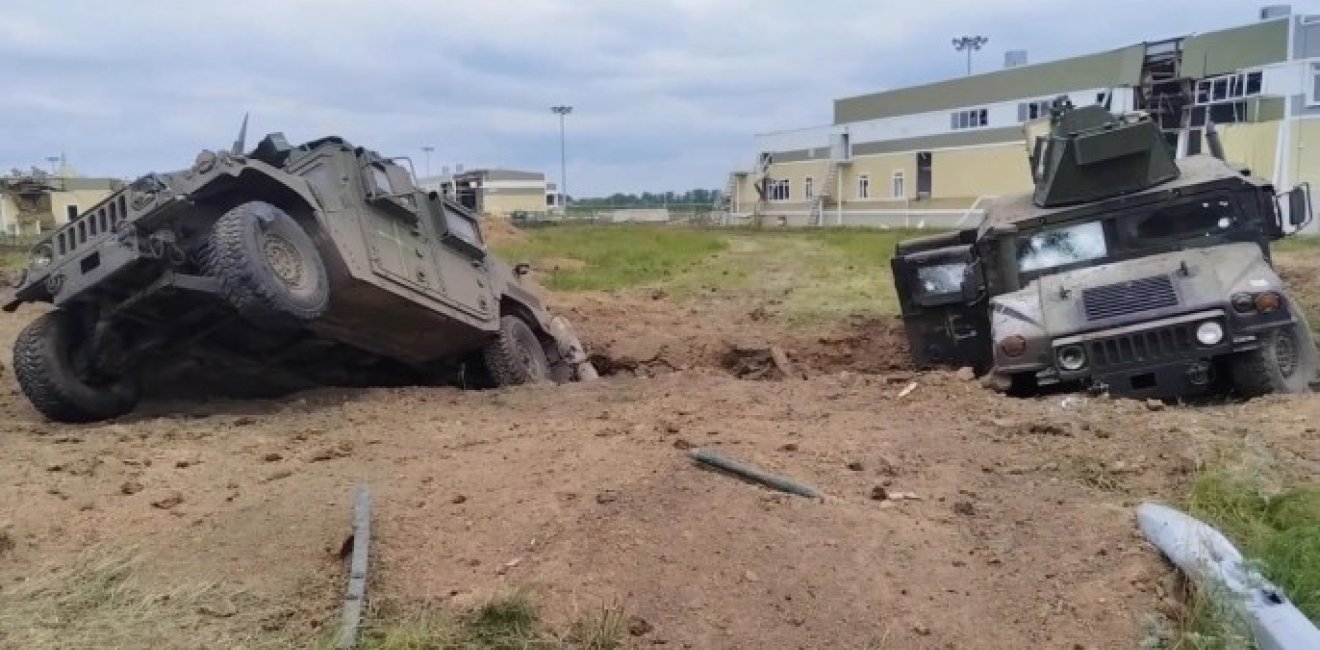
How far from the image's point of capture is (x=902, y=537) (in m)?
5.12

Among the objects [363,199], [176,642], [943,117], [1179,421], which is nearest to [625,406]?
[363,199]

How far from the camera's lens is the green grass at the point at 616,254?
894 inches

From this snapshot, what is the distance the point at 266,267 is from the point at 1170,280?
5.89 meters

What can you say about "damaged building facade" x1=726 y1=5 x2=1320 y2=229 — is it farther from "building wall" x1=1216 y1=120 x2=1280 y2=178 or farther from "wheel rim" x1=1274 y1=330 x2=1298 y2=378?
"wheel rim" x1=1274 y1=330 x2=1298 y2=378

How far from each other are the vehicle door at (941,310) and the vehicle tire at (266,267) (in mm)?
4662

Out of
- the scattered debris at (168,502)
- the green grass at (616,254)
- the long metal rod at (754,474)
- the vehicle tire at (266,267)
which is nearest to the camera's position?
the long metal rod at (754,474)

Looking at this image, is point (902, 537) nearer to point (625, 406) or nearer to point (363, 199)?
point (625, 406)

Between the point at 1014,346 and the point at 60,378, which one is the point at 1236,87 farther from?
the point at 60,378

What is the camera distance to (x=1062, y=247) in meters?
9.28

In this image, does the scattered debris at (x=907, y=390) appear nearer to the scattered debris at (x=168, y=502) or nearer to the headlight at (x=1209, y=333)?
the headlight at (x=1209, y=333)

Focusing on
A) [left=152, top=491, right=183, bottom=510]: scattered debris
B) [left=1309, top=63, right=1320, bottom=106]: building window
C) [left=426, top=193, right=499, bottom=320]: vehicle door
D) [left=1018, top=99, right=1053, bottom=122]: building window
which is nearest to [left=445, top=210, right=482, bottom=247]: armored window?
[left=426, top=193, right=499, bottom=320]: vehicle door

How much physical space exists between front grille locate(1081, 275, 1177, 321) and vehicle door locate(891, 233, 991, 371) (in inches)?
55.8

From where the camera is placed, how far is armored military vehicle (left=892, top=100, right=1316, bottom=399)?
7910mm

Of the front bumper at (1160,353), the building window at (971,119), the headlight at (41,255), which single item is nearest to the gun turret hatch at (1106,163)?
the front bumper at (1160,353)
